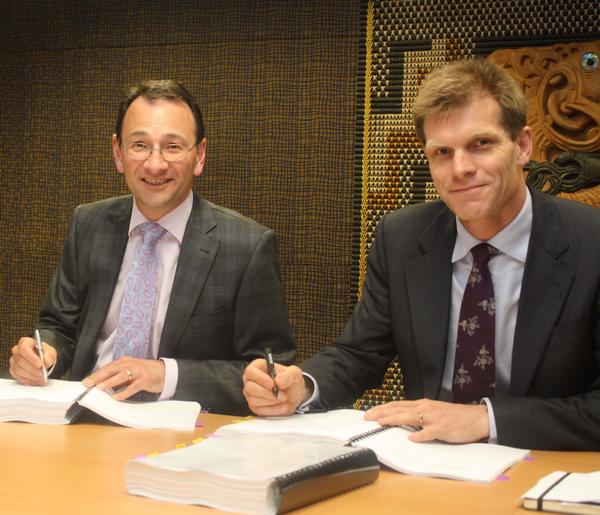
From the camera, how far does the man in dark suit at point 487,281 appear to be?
2.06 m

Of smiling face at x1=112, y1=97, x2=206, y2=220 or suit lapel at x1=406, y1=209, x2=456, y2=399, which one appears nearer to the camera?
suit lapel at x1=406, y1=209, x2=456, y2=399

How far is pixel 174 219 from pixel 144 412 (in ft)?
2.75

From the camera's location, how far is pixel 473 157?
6.77 feet

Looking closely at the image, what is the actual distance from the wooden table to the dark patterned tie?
32cm

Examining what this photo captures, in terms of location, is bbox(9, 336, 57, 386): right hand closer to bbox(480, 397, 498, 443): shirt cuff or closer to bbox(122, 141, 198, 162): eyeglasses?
bbox(122, 141, 198, 162): eyeglasses

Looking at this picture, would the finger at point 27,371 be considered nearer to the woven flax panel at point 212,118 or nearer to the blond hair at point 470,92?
the blond hair at point 470,92

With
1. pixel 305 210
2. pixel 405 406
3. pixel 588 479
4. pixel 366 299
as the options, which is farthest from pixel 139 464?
pixel 305 210

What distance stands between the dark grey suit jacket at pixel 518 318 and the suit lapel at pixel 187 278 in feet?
1.69

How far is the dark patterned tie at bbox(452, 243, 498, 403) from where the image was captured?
210 cm

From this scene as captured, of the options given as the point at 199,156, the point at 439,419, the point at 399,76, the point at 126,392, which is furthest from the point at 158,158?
the point at 439,419

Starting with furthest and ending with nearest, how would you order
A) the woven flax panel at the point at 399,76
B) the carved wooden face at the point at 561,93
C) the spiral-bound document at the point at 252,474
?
1. the woven flax panel at the point at 399,76
2. the carved wooden face at the point at 561,93
3. the spiral-bound document at the point at 252,474

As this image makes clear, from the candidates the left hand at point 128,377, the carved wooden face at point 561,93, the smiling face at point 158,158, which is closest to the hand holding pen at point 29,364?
the left hand at point 128,377

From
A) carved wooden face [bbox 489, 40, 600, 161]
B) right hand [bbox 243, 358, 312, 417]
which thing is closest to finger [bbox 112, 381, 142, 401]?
right hand [bbox 243, 358, 312, 417]

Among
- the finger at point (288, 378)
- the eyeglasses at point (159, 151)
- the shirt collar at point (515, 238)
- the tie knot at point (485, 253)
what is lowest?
the finger at point (288, 378)
